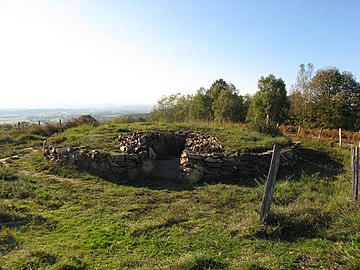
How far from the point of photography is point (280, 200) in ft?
21.1

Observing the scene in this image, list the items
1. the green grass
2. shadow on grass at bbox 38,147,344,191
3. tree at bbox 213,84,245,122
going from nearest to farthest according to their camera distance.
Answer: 1. shadow on grass at bbox 38,147,344,191
2. the green grass
3. tree at bbox 213,84,245,122

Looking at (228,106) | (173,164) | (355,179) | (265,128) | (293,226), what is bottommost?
(173,164)

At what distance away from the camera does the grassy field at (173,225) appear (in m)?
3.94

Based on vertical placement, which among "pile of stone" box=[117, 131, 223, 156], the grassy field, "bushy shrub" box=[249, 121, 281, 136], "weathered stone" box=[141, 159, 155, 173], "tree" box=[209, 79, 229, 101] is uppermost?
"tree" box=[209, 79, 229, 101]

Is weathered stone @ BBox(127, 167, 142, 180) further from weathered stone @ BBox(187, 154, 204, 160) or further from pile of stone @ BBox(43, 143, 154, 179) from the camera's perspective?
weathered stone @ BBox(187, 154, 204, 160)

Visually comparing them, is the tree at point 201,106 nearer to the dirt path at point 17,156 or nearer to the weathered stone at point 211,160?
the dirt path at point 17,156

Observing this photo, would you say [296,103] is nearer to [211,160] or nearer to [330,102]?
[330,102]

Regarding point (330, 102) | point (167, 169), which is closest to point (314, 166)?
point (167, 169)

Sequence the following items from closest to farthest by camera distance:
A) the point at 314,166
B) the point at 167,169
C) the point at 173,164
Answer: the point at 314,166 → the point at 167,169 → the point at 173,164

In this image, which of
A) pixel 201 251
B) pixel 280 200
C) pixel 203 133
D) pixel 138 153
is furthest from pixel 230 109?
pixel 201 251

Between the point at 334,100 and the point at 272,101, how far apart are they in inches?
313

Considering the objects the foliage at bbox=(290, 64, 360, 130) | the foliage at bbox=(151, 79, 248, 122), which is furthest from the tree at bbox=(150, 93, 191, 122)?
the foliage at bbox=(290, 64, 360, 130)

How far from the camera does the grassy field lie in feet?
12.9

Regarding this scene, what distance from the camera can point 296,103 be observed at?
33406 mm
